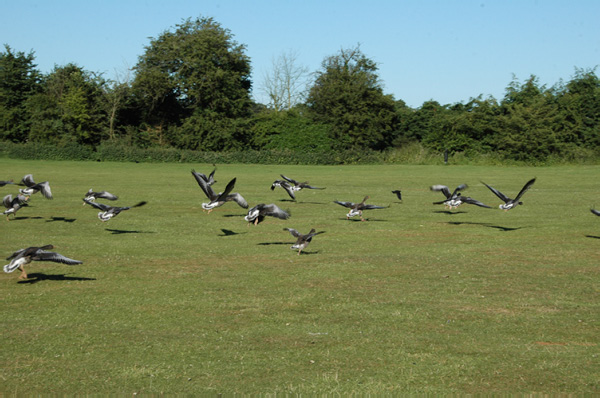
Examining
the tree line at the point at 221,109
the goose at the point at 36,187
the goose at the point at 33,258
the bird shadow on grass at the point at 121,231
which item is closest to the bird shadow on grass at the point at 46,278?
the goose at the point at 33,258

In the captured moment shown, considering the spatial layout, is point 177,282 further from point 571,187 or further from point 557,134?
point 557,134

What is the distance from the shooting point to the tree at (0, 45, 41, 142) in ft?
265

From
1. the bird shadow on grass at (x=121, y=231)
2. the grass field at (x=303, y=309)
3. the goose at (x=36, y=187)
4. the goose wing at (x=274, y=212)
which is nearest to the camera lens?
the grass field at (x=303, y=309)

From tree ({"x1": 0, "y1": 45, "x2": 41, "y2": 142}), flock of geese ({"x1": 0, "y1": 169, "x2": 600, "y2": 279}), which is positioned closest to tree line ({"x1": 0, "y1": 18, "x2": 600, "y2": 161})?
tree ({"x1": 0, "y1": 45, "x2": 41, "y2": 142})

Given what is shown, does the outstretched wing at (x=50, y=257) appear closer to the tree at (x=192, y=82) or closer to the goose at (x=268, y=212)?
the goose at (x=268, y=212)

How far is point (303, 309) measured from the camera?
10.6 m

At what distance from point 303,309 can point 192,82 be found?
7423cm

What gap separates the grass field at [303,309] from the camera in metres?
7.49

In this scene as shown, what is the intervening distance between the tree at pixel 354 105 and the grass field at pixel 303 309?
61078 millimetres

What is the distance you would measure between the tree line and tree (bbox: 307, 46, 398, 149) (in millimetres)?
152

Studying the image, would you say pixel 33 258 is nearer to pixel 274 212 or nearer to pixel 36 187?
pixel 274 212

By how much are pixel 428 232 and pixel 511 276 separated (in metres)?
7.18

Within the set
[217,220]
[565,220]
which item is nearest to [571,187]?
[565,220]

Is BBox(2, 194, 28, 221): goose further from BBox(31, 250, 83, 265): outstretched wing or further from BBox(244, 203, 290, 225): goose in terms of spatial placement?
BBox(31, 250, 83, 265): outstretched wing
